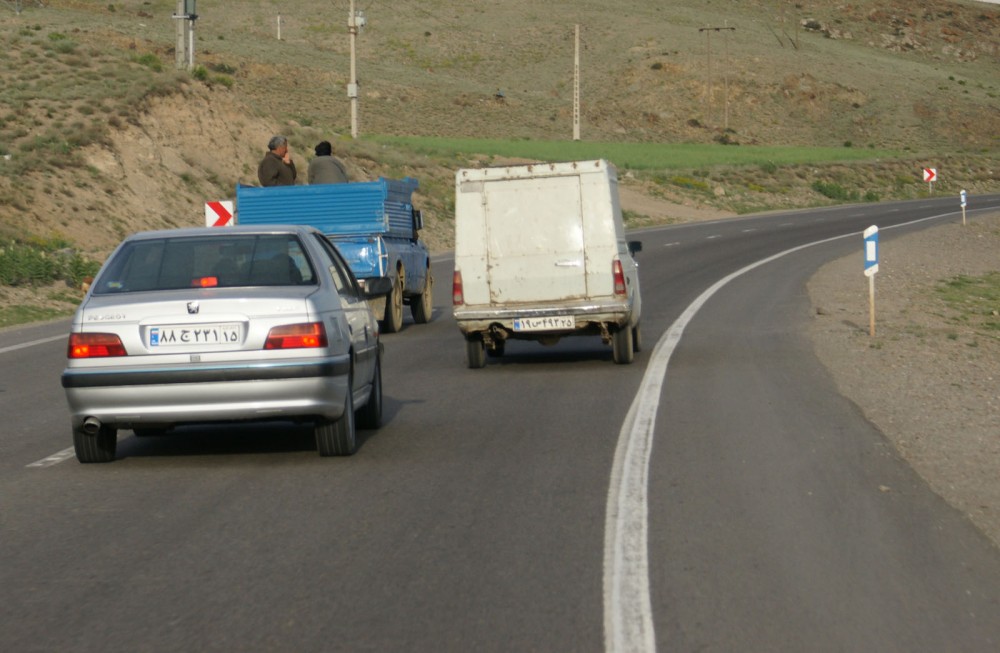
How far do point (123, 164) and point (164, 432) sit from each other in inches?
1116

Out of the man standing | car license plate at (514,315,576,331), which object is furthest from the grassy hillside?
car license plate at (514,315,576,331)

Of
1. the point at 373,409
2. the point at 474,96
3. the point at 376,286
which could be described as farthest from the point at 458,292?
the point at 474,96

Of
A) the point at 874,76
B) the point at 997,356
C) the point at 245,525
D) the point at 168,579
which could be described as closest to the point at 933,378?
the point at 997,356

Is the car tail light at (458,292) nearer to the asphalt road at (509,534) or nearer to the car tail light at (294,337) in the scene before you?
the asphalt road at (509,534)

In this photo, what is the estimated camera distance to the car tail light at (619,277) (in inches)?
578

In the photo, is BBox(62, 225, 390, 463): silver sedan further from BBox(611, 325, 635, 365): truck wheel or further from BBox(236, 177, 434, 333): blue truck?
BBox(236, 177, 434, 333): blue truck

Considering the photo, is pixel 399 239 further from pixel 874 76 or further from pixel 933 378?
pixel 874 76

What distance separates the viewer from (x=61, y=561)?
670cm

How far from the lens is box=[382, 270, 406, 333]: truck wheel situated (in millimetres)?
19109

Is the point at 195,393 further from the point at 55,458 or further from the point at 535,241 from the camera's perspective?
the point at 535,241

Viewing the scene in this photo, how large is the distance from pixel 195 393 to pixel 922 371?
794 cm

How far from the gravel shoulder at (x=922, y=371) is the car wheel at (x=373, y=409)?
3.80 metres

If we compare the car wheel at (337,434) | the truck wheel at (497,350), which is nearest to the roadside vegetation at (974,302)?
the truck wheel at (497,350)

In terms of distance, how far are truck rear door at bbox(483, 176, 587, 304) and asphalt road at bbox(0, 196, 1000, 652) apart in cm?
211
